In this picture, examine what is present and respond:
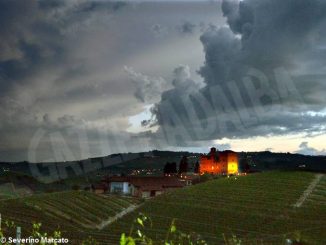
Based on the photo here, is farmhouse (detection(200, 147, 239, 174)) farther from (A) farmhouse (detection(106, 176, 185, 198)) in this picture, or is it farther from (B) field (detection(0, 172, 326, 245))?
(B) field (detection(0, 172, 326, 245))

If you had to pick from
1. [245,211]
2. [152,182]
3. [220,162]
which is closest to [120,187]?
[152,182]

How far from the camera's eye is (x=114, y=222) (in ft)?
181

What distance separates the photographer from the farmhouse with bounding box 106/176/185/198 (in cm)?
9806

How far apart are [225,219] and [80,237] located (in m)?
23.7

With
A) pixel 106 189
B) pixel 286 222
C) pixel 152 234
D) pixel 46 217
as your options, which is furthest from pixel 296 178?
pixel 46 217

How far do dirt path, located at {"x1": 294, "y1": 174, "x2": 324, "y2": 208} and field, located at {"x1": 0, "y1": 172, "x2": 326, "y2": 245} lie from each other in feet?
2.30

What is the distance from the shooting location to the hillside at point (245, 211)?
4978 centimetres

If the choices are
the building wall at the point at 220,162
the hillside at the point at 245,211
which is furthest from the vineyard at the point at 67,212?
the building wall at the point at 220,162

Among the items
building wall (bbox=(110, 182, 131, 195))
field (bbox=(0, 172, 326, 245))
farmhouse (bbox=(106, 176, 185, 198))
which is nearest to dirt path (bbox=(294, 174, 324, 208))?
field (bbox=(0, 172, 326, 245))

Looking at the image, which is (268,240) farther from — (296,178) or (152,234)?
(296,178)

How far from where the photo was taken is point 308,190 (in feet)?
254

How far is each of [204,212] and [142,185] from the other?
1533 inches

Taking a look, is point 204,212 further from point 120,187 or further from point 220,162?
point 220,162

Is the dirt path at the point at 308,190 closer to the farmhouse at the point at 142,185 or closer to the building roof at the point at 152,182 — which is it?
the farmhouse at the point at 142,185
